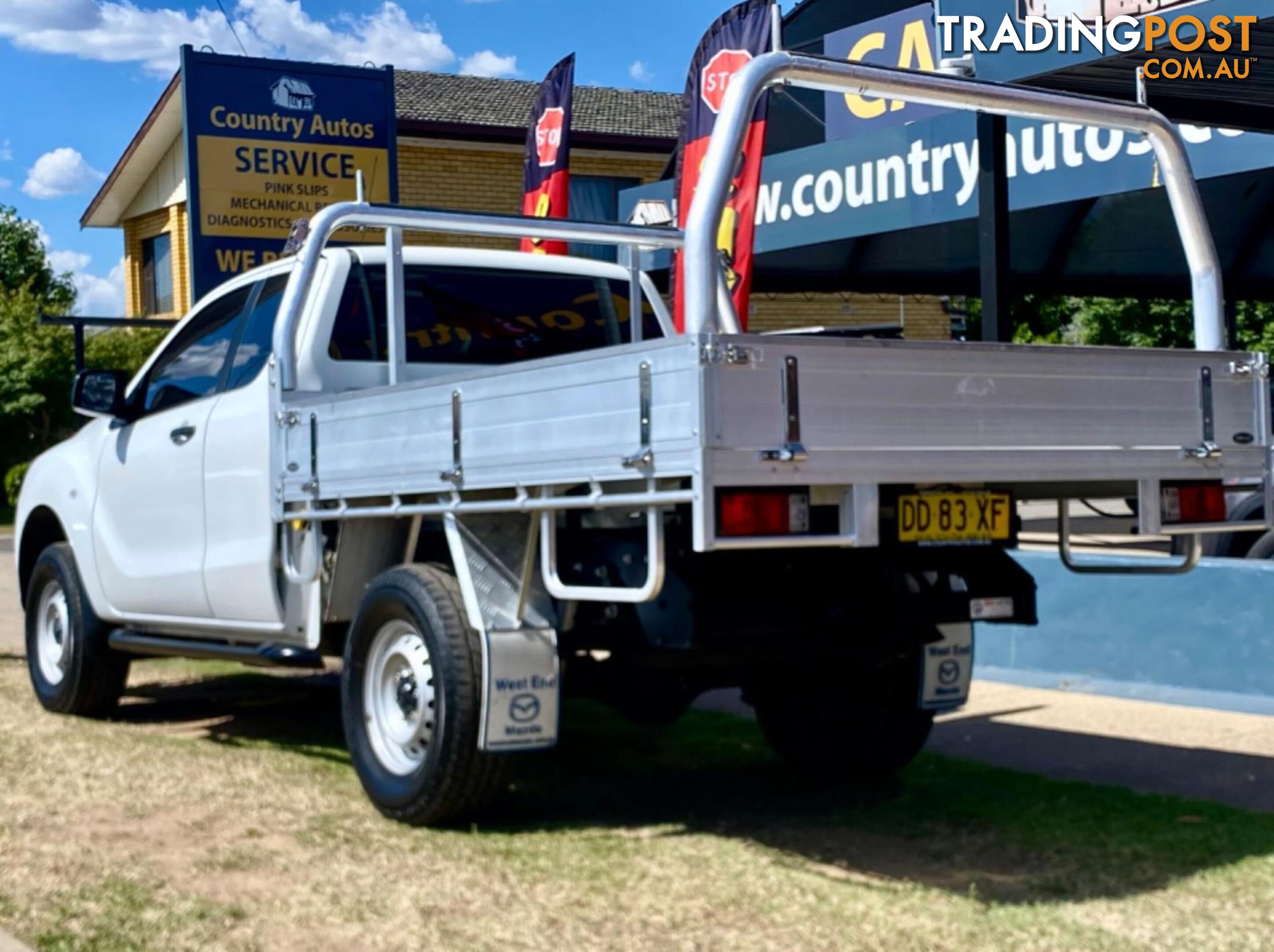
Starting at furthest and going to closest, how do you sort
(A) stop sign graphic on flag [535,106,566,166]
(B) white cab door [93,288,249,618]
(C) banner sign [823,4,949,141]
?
(A) stop sign graphic on flag [535,106,566,166], (C) banner sign [823,4,949,141], (B) white cab door [93,288,249,618]

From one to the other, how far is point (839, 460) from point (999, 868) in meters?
1.57

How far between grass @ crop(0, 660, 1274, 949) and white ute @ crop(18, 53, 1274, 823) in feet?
1.14

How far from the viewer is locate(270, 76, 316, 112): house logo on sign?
1317 cm

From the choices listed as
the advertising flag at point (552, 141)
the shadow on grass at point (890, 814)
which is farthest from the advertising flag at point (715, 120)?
the shadow on grass at point (890, 814)

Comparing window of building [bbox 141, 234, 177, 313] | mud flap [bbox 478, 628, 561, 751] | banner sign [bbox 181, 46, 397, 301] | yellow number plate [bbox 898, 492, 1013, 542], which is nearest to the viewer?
yellow number plate [bbox 898, 492, 1013, 542]

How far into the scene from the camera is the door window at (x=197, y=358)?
7328mm

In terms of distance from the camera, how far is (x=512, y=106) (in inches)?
1181

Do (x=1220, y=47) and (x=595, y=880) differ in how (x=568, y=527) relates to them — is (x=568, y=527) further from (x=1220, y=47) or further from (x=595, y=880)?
(x=1220, y=47)

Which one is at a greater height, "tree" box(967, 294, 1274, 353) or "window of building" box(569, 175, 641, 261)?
"window of building" box(569, 175, 641, 261)

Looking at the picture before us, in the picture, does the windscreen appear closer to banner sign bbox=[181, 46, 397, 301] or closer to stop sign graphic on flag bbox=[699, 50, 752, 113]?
stop sign graphic on flag bbox=[699, 50, 752, 113]

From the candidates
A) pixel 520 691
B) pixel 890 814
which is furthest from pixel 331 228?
pixel 890 814

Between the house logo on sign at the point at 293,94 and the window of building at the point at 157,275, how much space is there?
20238 millimetres

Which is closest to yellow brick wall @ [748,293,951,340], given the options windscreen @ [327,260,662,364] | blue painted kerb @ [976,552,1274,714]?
blue painted kerb @ [976,552,1274,714]

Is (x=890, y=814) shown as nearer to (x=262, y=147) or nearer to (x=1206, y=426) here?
(x=1206, y=426)
